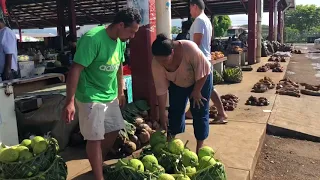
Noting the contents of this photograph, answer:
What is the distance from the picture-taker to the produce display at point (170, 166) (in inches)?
111

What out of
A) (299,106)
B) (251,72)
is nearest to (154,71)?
(299,106)

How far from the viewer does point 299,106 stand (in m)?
7.82

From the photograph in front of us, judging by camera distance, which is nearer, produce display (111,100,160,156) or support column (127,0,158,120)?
produce display (111,100,160,156)

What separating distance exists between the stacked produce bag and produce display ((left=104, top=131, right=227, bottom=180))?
488 mm

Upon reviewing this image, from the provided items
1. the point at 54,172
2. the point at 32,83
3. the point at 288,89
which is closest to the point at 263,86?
the point at 288,89

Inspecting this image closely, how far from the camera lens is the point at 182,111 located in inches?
158

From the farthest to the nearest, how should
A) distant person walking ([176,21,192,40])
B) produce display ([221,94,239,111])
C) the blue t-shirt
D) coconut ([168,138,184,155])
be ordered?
1. produce display ([221,94,239,111])
2. distant person walking ([176,21,192,40])
3. the blue t-shirt
4. coconut ([168,138,184,155])

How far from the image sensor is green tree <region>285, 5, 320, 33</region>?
228 ft

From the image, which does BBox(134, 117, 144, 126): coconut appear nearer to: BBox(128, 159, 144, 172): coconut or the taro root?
the taro root

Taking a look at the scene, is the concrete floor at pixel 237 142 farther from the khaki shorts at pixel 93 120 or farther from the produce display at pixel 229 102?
the khaki shorts at pixel 93 120

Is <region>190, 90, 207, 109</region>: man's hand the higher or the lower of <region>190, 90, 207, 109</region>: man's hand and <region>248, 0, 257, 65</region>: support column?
the lower


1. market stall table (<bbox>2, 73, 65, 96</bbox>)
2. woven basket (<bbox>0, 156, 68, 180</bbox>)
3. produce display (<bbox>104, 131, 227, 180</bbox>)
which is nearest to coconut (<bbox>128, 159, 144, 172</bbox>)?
produce display (<bbox>104, 131, 227, 180</bbox>)

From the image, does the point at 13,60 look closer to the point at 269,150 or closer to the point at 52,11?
the point at 269,150

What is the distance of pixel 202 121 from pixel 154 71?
0.81m
